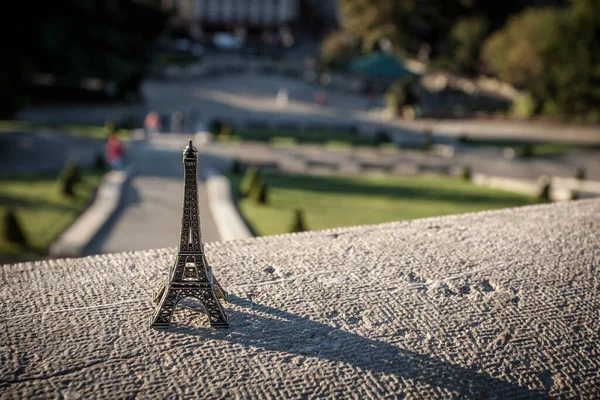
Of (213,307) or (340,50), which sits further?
(340,50)

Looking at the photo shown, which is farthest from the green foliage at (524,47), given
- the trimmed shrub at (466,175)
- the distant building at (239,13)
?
the distant building at (239,13)

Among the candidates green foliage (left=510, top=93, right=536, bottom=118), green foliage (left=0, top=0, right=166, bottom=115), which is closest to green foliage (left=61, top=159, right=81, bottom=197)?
green foliage (left=0, top=0, right=166, bottom=115)

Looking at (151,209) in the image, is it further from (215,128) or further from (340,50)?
(340,50)

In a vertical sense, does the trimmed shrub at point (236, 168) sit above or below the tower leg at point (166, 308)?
below

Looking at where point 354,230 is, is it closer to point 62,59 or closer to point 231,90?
point 62,59

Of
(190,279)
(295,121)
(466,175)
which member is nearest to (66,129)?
(295,121)

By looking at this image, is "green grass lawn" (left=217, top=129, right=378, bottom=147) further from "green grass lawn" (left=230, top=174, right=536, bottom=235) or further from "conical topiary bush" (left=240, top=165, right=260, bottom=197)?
"conical topiary bush" (left=240, top=165, right=260, bottom=197)

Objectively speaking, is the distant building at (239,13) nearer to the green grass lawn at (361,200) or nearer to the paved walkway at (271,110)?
the paved walkway at (271,110)

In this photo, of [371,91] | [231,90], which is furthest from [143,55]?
[371,91]
